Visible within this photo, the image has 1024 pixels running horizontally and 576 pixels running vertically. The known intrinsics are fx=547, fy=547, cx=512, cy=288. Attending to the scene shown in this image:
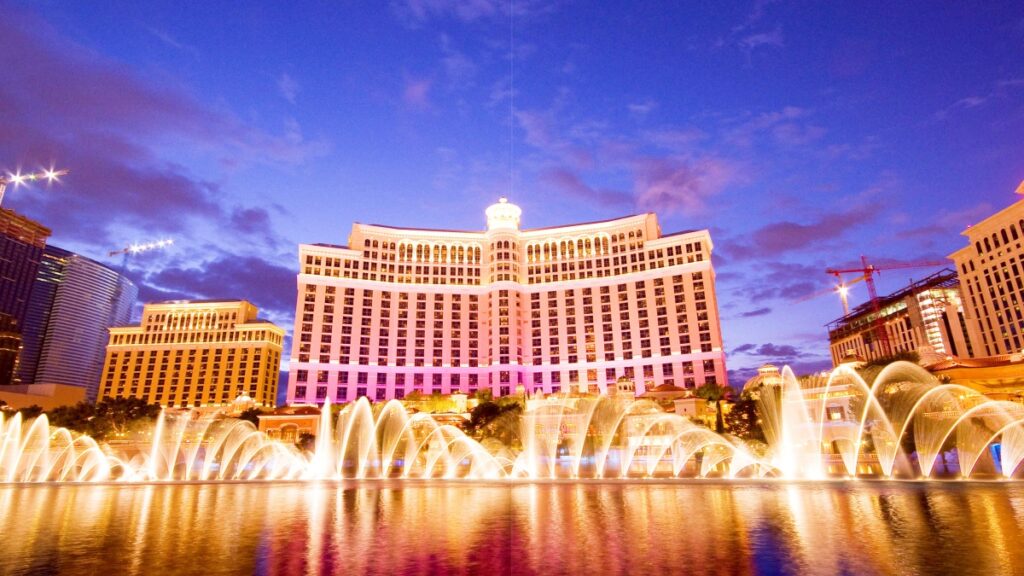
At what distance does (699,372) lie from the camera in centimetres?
11944

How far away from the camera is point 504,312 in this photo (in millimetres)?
135250

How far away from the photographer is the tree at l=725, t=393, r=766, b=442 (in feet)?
187

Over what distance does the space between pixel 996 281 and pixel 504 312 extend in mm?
98301

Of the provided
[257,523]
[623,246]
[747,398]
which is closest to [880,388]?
[747,398]

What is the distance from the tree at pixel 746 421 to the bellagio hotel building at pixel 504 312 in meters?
58.4

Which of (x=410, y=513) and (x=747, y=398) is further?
(x=747, y=398)

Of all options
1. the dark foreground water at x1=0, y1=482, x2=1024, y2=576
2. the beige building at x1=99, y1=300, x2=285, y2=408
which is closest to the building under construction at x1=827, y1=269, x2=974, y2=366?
the dark foreground water at x1=0, y1=482, x2=1024, y2=576

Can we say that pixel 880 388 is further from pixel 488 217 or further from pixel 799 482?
pixel 488 217

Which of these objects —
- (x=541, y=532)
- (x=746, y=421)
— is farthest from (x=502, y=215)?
(x=541, y=532)

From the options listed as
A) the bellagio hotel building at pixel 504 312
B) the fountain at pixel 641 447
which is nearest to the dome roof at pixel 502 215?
the bellagio hotel building at pixel 504 312

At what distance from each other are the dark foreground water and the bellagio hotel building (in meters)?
99.2

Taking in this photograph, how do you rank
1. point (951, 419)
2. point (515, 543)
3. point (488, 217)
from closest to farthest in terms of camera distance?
point (515, 543)
point (951, 419)
point (488, 217)

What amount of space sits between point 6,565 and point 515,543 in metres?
12.8

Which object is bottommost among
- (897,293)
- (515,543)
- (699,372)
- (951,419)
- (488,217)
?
(515,543)
